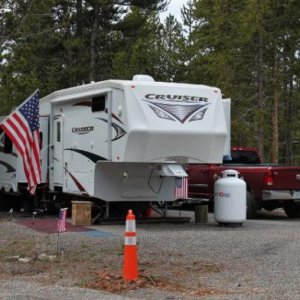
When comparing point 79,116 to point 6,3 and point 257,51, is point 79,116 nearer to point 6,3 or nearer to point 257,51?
point 6,3

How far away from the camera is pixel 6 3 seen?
17344 millimetres

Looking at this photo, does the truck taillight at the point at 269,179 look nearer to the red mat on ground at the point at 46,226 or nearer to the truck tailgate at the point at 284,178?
the truck tailgate at the point at 284,178

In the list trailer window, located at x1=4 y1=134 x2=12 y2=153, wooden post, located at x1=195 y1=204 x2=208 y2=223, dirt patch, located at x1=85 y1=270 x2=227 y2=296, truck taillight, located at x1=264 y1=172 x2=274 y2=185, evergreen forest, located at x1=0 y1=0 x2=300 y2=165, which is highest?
evergreen forest, located at x1=0 y1=0 x2=300 y2=165

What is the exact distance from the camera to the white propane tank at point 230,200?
13.6 m

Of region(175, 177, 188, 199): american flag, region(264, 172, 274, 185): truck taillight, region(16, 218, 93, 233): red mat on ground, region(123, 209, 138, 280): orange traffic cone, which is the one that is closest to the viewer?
region(123, 209, 138, 280): orange traffic cone

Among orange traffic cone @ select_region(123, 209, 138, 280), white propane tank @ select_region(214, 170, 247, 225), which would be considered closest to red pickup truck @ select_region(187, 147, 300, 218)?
white propane tank @ select_region(214, 170, 247, 225)

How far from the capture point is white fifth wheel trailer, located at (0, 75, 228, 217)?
41.3 feet

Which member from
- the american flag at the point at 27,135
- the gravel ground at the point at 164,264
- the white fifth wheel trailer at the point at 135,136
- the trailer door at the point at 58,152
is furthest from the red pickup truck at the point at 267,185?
the american flag at the point at 27,135

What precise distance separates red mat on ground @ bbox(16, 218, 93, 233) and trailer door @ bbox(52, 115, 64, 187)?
0.97 m

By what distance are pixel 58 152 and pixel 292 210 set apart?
660cm

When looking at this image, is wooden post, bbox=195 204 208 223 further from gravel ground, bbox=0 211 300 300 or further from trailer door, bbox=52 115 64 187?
trailer door, bbox=52 115 64 187

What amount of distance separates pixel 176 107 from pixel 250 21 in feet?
51.7

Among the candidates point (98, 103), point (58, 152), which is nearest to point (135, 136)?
point (98, 103)

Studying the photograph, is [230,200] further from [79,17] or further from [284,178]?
[79,17]
